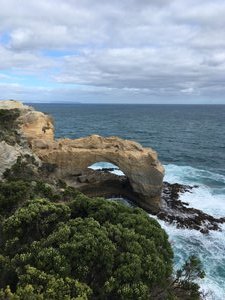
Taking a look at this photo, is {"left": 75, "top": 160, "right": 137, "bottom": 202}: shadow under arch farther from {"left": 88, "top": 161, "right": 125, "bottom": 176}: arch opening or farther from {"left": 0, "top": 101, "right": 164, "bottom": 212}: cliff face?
{"left": 88, "top": 161, "right": 125, "bottom": 176}: arch opening

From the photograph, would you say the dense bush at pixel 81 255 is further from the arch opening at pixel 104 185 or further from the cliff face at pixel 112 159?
the arch opening at pixel 104 185

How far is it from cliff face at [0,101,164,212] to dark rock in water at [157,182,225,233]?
1742mm

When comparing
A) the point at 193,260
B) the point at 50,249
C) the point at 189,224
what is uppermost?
the point at 50,249

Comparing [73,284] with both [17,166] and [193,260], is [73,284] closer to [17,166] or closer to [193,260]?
[193,260]

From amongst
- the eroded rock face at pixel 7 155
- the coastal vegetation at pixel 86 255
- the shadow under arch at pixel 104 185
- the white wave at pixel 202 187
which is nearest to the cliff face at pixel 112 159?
the shadow under arch at pixel 104 185

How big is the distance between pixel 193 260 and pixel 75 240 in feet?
21.1

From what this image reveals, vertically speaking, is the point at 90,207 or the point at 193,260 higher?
the point at 90,207

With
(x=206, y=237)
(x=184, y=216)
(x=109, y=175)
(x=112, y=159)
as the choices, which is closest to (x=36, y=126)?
(x=109, y=175)

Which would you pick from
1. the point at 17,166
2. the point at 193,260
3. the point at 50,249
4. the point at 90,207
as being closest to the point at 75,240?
the point at 50,249

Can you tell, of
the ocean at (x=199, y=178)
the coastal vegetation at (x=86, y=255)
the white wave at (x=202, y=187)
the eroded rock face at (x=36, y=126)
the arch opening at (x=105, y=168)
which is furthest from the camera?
the arch opening at (x=105, y=168)

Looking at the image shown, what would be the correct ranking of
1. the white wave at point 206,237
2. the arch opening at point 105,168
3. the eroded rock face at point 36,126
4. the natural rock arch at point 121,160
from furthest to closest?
the arch opening at point 105,168
the eroded rock face at point 36,126
the natural rock arch at point 121,160
the white wave at point 206,237

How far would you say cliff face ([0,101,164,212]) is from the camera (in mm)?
43750

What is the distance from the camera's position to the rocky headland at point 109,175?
41.6 meters

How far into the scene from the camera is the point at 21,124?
48625 mm
